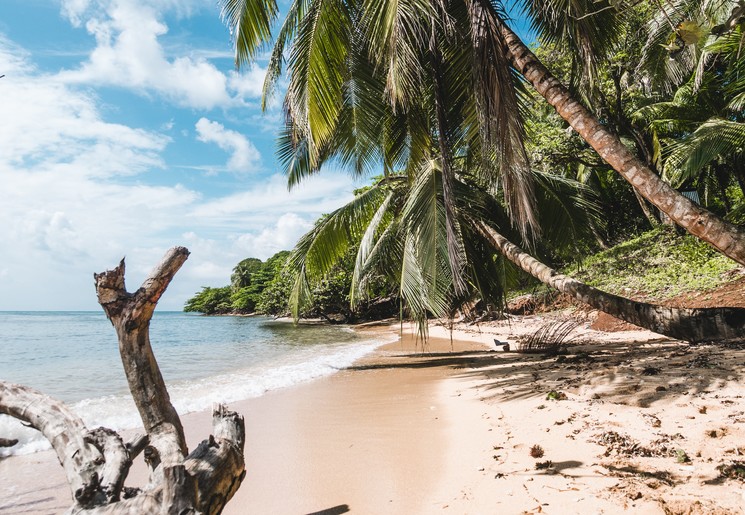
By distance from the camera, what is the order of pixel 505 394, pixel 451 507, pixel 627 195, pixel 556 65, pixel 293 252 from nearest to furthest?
pixel 451 507
pixel 505 394
pixel 293 252
pixel 556 65
pixel 627 195

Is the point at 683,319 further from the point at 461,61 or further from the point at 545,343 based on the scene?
the point at 461,61

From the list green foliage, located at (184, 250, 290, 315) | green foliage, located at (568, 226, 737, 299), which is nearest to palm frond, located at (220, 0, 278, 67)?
green foliage, located at (568, 226, 737, 299)

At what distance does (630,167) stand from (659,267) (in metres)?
11.8

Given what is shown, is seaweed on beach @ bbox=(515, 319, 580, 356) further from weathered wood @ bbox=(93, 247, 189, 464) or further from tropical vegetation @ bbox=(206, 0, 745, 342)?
weathered wood @ bbox=(93, 247, 189, 464)

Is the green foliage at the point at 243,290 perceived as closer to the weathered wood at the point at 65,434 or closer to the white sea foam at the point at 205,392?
the white sea foam at the point at 205,392

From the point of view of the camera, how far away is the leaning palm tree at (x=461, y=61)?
159 inches

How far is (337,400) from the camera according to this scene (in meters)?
6.62

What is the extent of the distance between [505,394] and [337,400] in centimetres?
235

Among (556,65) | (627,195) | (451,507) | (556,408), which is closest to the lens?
(451,507)

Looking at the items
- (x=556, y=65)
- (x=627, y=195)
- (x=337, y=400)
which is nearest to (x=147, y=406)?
(x=337, y=400)

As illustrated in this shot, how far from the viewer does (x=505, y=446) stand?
3785 millimetres

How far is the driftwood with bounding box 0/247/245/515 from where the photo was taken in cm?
190

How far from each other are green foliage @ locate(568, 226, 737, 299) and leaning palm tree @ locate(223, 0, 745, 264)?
21.4 feet

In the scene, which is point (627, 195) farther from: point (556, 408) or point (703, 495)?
point (703, 495)
